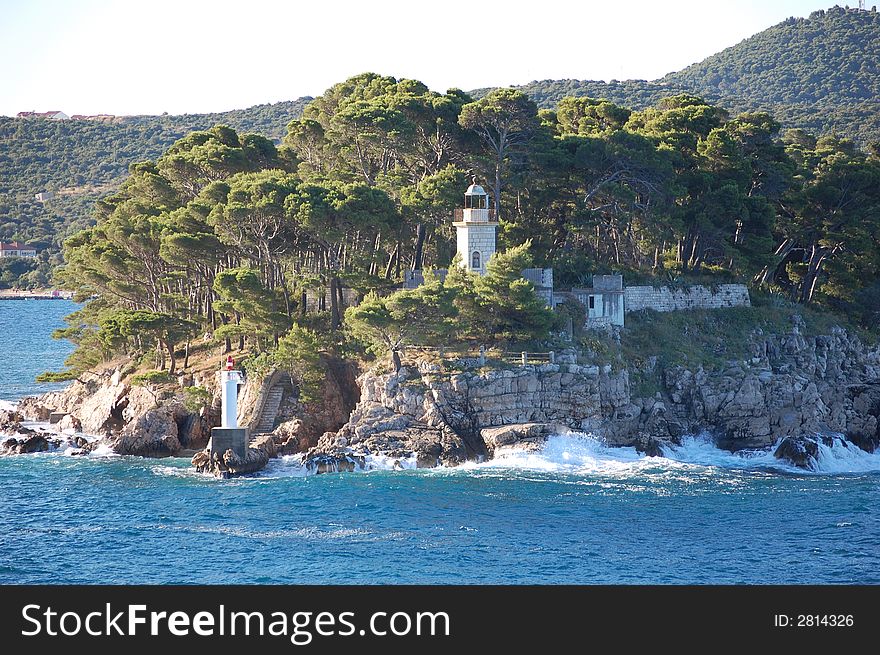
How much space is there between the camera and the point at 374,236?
57688 millimetres

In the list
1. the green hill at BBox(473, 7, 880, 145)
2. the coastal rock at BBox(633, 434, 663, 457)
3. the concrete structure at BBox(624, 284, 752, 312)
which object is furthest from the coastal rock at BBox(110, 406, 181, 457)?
the green hill at BBox(473, 7, 880, 145)

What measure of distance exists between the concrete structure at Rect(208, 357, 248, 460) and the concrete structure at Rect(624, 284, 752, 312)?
62.6 feet

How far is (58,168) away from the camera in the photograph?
622ft

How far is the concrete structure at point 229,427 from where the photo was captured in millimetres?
46594

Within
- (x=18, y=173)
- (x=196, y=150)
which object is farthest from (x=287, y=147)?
(x=18, y=173)

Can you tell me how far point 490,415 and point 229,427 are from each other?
9.76 m

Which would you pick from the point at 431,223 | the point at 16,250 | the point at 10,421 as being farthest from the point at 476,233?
the point at 16,250

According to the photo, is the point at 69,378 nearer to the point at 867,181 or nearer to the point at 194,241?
the point at 194,241

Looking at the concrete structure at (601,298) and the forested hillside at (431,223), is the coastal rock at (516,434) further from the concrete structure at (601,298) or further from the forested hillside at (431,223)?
the concrete structure at (601,298)

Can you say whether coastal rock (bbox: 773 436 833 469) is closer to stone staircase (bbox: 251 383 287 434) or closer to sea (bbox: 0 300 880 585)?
sea (bbox: 0 300 880 585)

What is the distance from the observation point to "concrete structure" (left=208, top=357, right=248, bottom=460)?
46594 millimetres

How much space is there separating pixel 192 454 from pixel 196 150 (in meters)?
18.6

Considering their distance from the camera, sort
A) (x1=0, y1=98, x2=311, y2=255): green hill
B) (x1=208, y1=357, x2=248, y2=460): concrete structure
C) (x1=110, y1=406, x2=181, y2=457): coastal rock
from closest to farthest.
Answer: (x1=208, y1=357, x2=248, y2=460): concrete structure → (x1=110, y1=406, x2=181, y2=457): coastal rock → (x1=0, y1=98, x2=311, y2=255): green hill

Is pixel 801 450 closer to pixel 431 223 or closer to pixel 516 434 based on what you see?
pixel 516 434
